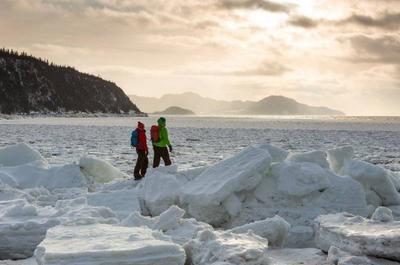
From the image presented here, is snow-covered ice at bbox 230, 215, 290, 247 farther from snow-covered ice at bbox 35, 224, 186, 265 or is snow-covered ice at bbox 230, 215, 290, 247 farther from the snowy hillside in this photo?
snow-covered ice at bbox 35, 224, 186, 265

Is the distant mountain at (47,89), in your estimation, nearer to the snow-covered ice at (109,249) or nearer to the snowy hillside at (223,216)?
the snowy hillside at (223,216)

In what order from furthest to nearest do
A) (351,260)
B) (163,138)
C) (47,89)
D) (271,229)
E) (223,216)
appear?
(47,89), (163,138), (223,216), (271,229), (351,260)

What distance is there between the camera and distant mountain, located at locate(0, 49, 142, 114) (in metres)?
150

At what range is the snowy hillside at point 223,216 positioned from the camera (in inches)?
212

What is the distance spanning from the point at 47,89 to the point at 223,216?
159357 millimetres

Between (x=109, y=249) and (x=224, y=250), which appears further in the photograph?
(x=224, y=250)

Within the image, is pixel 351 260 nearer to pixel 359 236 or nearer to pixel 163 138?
pixel 359 236

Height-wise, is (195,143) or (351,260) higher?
(351,260)

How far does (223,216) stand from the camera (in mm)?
8758

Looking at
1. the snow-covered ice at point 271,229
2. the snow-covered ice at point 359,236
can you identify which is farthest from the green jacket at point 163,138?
the snow-covered ice at point 359,236

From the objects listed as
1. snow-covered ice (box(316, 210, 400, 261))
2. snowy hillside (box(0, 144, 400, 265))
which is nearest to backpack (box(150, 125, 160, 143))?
snowy hillside (box(0, 144, 400, 265))

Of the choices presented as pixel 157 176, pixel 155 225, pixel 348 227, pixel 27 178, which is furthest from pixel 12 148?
pixel 348 227

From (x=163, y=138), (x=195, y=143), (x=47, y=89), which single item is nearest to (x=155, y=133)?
(x=163, y=138)

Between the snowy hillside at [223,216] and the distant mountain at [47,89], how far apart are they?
144 m
